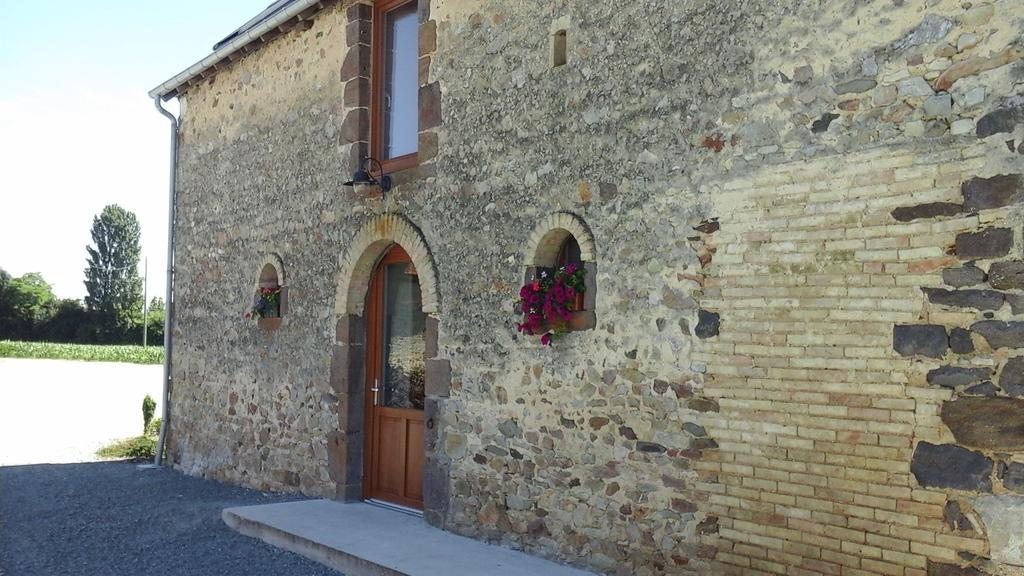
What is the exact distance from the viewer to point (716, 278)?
495 cm

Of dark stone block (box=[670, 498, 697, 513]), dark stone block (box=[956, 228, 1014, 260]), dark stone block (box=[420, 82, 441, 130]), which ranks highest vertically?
dark stone block (box=[420, 82, 441, 130])

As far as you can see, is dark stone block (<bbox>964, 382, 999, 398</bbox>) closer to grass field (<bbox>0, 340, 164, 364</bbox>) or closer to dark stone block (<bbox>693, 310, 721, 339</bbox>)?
dark stone block (<bbox>693, 310, 721, 339</bbox>)

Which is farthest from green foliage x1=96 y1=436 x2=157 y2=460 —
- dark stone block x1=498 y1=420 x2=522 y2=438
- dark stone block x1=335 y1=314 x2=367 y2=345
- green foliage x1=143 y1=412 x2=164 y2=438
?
dark stone block x1=498 y1=420 x2=522 y2=438

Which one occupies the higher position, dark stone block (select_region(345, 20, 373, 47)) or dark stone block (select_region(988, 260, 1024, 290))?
dark stone block (select_region(345, 20, 373, 47))

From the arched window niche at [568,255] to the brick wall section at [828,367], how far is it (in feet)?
3.00

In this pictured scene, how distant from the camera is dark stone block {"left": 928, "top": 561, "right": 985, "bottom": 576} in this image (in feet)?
12.8

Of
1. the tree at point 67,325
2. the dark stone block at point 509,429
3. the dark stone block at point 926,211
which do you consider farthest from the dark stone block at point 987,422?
the tree at point 67,325

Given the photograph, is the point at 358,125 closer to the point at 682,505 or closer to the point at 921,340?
the point at 682,505

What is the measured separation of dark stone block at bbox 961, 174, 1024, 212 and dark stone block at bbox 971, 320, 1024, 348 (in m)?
0.51

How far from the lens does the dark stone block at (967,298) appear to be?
3.92 meters

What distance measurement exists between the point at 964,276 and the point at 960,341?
0.29m

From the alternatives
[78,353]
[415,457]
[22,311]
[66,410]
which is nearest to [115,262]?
[22,311]

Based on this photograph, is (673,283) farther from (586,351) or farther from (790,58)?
(790,58)

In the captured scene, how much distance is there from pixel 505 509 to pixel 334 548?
1.17 m
